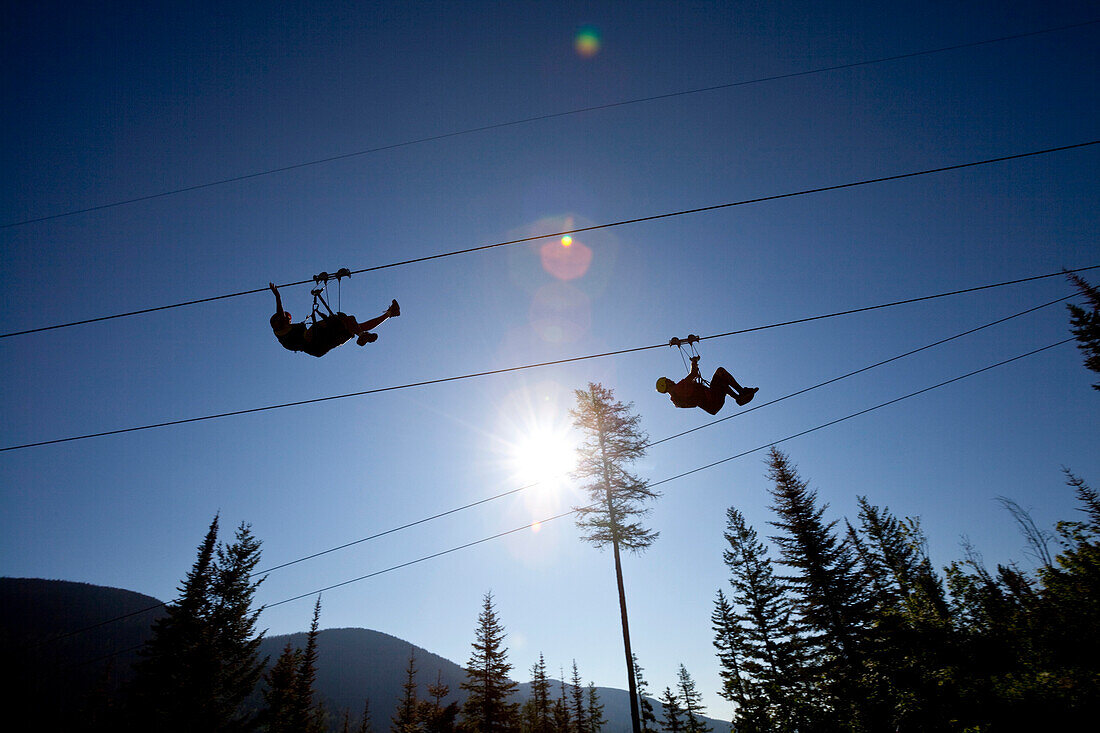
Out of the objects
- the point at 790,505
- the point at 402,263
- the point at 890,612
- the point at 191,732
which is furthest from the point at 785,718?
the point at 191,732

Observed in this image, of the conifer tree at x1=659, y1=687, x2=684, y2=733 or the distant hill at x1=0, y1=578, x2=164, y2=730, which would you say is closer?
the conifer tree at x1=659, y1=687, x2=684, y2=733

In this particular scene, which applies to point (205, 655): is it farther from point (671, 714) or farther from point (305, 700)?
point (671, 714)

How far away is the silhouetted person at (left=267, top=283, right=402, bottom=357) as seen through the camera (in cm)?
744

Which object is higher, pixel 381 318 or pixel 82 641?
pixel 82 641

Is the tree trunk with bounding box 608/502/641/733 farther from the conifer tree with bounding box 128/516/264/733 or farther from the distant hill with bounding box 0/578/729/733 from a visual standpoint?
the distant hill with bounding box 0/578/729/733

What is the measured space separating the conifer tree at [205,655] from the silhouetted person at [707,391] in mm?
29651

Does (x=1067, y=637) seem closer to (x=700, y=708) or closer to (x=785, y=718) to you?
(x=785, y=718)

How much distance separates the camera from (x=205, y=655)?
944 inches

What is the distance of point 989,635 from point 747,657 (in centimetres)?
1271

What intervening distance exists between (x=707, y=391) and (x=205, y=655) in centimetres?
3026

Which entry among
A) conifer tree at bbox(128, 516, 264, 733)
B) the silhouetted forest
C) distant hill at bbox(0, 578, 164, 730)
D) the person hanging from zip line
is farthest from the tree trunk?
distant hill at bbox(0, 578, 164, 730)

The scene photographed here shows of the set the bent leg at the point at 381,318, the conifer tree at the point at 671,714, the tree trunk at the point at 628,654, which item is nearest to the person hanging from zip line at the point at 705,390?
the bent leg at the point at 381,318

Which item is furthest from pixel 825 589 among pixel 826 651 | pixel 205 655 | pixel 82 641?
pixel 82 641

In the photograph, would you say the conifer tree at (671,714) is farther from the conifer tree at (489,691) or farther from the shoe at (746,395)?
the shoe at (746,395)
